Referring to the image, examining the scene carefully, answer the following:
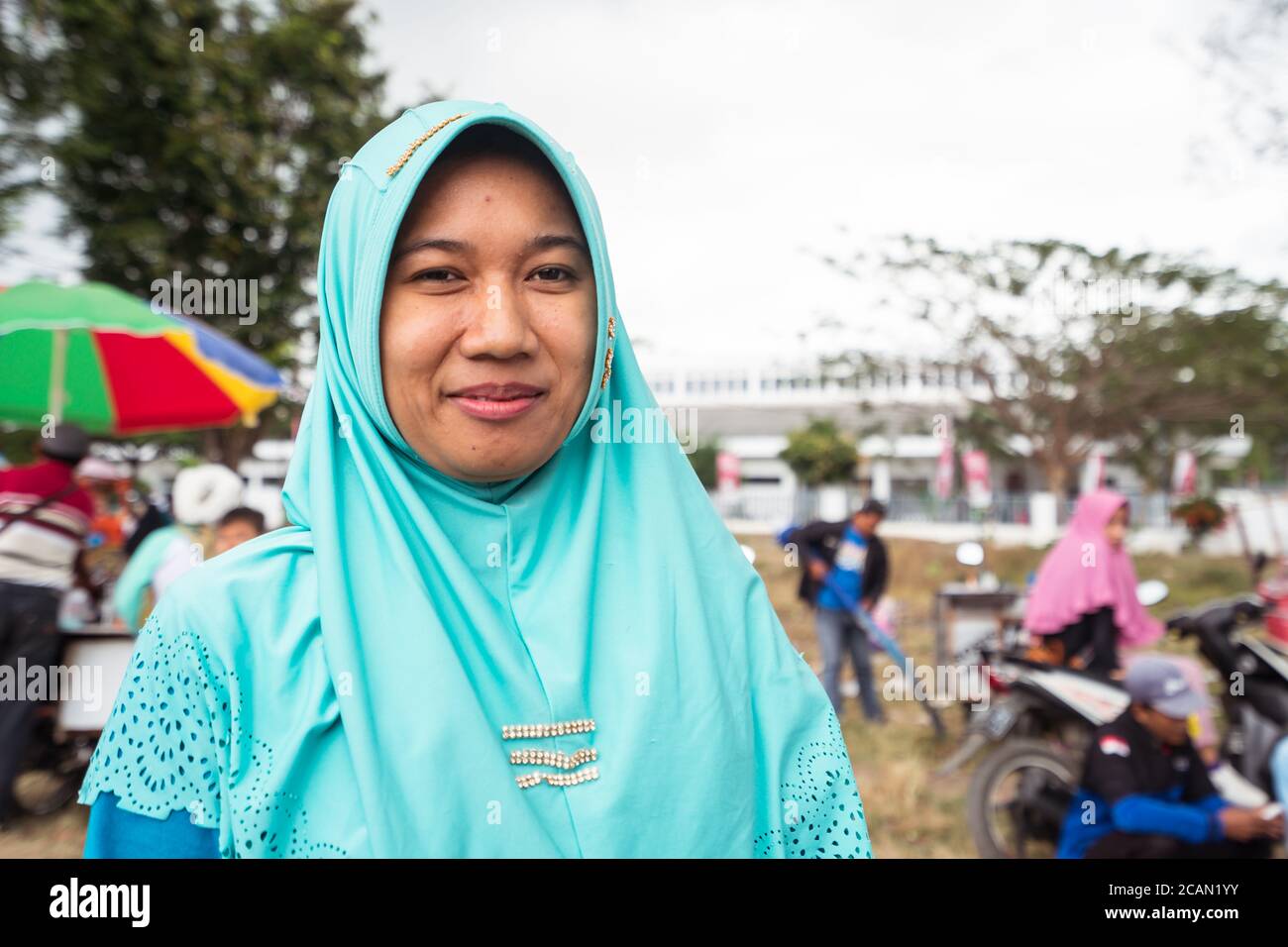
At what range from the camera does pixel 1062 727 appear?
3857 millimetres

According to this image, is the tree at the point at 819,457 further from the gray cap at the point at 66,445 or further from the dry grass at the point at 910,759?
the gray cap at the point at 66,445

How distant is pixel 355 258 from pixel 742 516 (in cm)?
2016

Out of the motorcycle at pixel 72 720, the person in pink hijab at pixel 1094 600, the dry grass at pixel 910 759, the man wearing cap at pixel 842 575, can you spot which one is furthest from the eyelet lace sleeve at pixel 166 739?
the man wearing cap at pixel 842 575

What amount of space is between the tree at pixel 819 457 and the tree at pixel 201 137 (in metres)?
13.4

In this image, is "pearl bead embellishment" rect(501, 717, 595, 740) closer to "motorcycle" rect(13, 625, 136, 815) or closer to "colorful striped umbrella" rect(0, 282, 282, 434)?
"motorcycle" rect(13, 625, 136, 815)

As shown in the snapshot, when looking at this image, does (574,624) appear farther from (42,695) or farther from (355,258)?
(42,695)

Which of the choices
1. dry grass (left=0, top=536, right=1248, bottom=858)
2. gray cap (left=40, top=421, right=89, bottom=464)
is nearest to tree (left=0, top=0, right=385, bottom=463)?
gray cap (left=40, top=421, right=89, bottom=464)

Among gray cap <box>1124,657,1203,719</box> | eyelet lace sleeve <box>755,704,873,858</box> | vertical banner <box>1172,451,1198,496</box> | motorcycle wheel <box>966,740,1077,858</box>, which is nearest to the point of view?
eyelet lace sleeve <box>755,704,873,858</box>

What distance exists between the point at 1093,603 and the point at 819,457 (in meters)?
14.4

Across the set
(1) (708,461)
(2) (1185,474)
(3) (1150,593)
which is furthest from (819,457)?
(3) (1150,593)

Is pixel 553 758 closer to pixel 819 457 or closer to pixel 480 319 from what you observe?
pixel 480 319

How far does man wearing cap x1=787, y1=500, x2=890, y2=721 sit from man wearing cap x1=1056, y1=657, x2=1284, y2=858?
259 centimetres

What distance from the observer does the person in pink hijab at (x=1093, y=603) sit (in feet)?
15.0

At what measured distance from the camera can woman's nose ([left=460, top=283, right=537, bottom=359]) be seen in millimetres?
880
